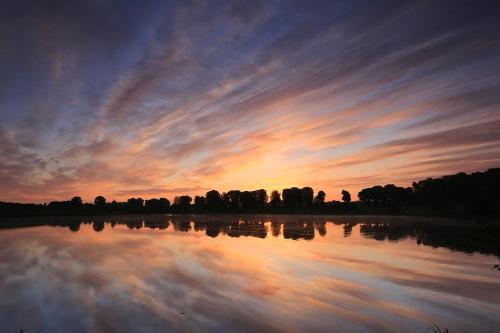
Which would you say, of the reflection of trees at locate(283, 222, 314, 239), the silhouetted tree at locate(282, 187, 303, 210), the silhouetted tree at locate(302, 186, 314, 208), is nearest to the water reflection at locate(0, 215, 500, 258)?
the reflection of trees at locate(283, 222, 314, 239)

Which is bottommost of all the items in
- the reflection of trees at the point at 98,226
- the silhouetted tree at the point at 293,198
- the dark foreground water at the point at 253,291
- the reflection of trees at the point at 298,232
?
the dark foreground water at the point at 253,291

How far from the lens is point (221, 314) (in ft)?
49.1

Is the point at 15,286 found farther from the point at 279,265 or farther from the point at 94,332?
the point at 279,265

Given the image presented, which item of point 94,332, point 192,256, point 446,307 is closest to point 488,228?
point 446,307

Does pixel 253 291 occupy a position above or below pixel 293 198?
below

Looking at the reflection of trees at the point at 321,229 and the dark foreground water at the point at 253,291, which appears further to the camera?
the reflection of trees at the point at 321,229

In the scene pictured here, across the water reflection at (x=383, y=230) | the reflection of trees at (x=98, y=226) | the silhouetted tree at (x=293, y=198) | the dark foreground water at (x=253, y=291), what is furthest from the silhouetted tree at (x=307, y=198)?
the dark foreground water at (x=253, y=291)

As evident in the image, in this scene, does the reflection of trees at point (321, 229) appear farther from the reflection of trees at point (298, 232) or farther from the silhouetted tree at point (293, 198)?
the silhouetted tree at point (293, 198)

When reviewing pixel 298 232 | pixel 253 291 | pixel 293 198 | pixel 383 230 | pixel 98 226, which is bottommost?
pixel 253 291

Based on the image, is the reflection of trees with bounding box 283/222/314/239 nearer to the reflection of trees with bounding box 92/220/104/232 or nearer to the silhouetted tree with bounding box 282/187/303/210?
the reflection of trees with bounding box 92/220/104/232

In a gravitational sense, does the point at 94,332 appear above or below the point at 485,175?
below

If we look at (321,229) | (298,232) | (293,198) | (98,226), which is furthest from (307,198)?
(298,232)

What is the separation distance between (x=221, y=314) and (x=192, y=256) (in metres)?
16.6

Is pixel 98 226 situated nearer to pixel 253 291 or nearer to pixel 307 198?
pixel 253 291
